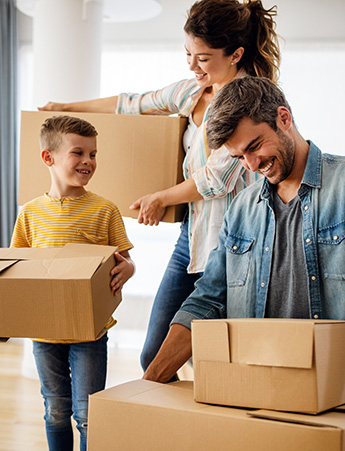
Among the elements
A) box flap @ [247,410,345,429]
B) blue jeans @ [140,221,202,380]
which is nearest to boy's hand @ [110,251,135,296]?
blue jeans @ [140,221,202,380]

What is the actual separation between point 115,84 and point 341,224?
3.02 meters

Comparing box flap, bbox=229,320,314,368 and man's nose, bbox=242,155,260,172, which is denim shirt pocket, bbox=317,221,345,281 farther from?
box flap, bbox=229,320,314,368

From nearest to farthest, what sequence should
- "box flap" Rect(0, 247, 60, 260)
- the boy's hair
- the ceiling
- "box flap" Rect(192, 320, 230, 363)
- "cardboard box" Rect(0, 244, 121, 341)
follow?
"box flap" Rect(192, 320, 230, 363)
"cardboard box" Rect(0, 244, 121, 341)
"box flap" Rect(0, 247, 60, 260)
the boy's hair
the ceiling

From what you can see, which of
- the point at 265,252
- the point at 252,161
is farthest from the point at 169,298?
the point at 252,161

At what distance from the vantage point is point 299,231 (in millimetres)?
1341

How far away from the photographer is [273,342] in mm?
929

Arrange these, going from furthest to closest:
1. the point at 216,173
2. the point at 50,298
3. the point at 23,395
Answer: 1. the point at 23,395
2. the point at 216,173
3. the point at 50,298

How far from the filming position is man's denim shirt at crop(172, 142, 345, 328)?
4.21 feet

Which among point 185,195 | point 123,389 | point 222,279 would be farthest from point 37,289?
point 185,195

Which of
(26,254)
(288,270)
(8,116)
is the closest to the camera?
(26,254)

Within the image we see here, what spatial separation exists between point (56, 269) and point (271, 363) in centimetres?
45

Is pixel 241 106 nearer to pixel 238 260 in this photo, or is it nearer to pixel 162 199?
pixel 238 260

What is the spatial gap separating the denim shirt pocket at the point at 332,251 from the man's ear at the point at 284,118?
0.25m

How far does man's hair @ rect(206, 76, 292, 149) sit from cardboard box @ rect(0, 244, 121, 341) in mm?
406
